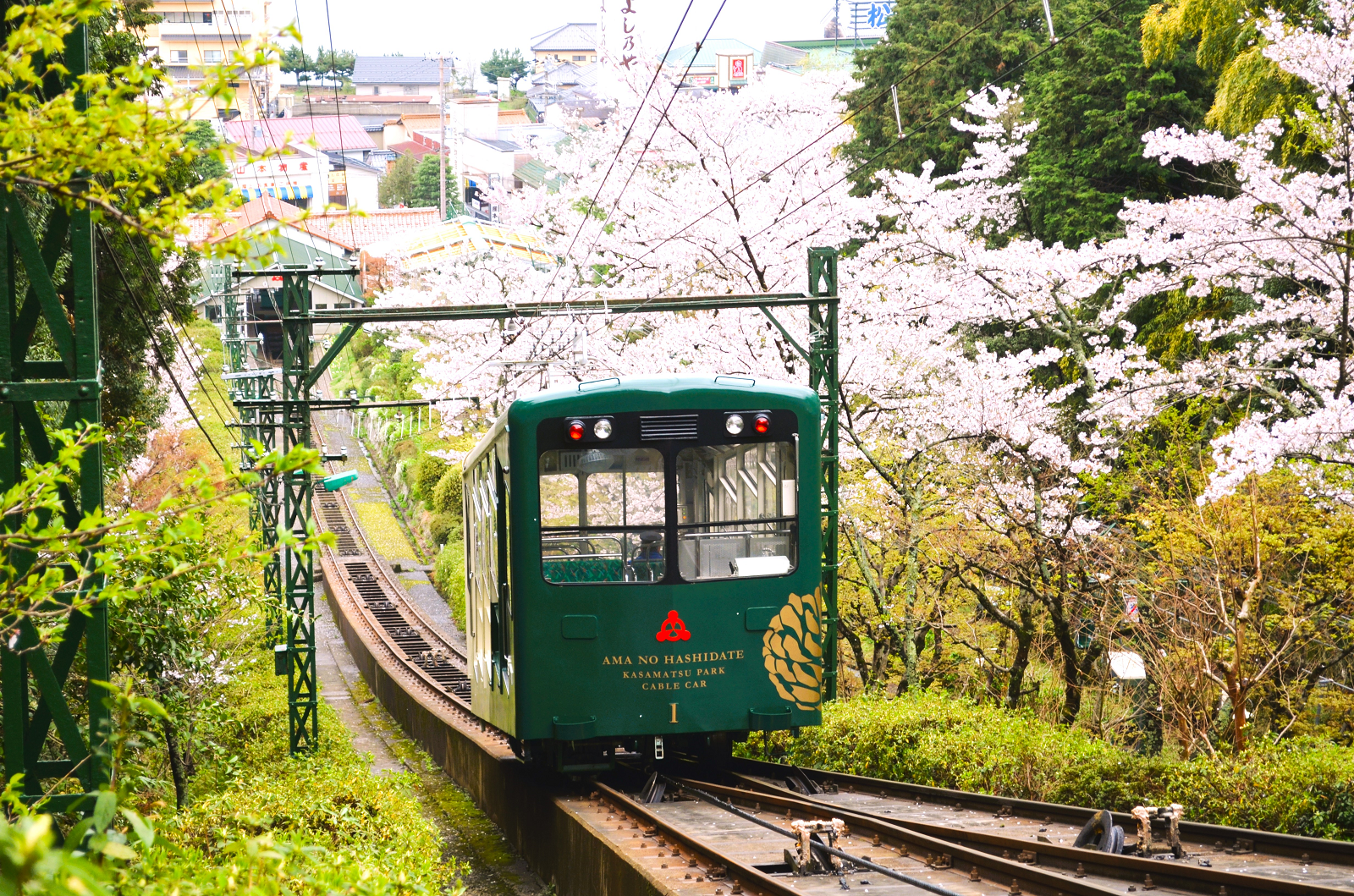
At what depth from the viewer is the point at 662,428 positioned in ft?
26.2

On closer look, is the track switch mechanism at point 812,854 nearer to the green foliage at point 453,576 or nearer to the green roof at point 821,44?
the green foliage at point 453,576

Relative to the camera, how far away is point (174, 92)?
3.19 m

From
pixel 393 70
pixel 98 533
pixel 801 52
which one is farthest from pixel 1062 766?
pixel 393 70

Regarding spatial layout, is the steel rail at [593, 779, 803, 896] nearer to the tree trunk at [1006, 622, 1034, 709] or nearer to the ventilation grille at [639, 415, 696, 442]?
the ventilation grille at [639, 415, 696, 442]

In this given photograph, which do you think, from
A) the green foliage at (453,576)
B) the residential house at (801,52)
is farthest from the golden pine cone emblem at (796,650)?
the residential house at (801,52)

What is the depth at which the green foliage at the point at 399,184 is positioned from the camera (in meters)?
67.1

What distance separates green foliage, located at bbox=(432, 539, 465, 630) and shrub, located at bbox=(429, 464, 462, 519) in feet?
3.38

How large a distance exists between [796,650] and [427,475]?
2744cm

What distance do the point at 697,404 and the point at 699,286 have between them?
936 centimetres

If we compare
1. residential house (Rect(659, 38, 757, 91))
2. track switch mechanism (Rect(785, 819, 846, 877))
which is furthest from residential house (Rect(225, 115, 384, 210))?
track switch mechanism (Rect(785, 819, 846, 877))

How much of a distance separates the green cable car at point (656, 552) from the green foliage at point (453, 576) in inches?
694

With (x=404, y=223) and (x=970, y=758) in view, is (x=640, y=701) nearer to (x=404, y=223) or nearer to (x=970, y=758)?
(x=970, y=758)

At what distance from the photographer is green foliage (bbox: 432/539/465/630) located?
85.9 ft

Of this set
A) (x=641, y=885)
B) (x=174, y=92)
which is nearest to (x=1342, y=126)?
(x=641, y=885)
